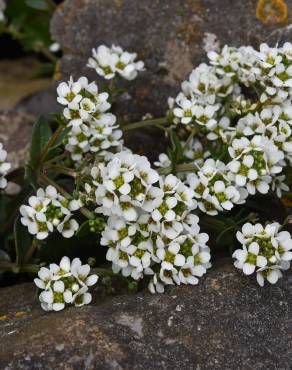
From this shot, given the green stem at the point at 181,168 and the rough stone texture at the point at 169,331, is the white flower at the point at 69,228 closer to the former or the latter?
the rough stone texture at the point at 169,331

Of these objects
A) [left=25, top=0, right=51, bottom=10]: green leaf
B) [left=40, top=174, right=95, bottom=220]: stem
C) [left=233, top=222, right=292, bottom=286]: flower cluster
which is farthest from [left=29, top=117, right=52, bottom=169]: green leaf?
[left=25, top=0, right=51, bottom=10]: green leaf

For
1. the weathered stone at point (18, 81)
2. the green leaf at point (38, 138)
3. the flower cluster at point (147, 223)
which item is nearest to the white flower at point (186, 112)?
the flower cluster at point (147, 223)

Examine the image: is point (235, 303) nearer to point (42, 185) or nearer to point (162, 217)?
point (162, 217)

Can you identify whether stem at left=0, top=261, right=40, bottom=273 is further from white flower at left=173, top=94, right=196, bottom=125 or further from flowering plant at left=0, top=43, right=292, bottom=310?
white flower at left=173, top=94, right=196, bottom=125

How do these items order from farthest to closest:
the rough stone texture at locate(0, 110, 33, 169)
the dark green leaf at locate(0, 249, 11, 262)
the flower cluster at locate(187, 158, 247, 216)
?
the rough stone texture at locate(0, 110, 33, 169)
the dark green leaf at locate(0, 249, 11, 262)
the flower cluster at locate(187, 158, 247, 216)

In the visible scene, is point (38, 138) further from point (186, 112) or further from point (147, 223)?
point (147, 223)

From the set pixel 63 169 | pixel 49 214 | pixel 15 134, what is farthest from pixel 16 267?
pixel 15 134
